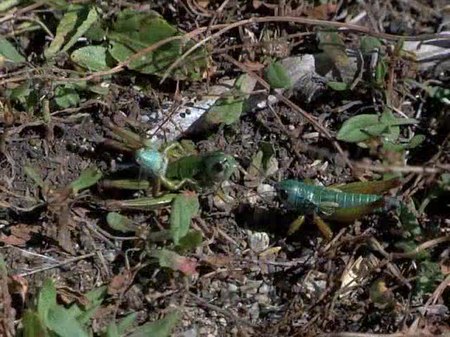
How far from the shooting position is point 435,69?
309 centimetres

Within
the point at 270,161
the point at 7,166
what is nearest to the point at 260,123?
the point at 270,161

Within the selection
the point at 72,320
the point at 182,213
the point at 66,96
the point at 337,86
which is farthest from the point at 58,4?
the point at 72,320

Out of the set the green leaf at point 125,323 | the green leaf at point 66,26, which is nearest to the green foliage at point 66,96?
the green leaf at point 66,26

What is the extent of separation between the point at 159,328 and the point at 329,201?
0.61 meters

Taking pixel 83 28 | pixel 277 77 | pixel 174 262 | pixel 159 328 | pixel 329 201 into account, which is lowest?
pixel 159 328

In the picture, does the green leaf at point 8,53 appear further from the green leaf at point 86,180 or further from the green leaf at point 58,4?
the green leaf at point 86,180

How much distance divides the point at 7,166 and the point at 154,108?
0.48m

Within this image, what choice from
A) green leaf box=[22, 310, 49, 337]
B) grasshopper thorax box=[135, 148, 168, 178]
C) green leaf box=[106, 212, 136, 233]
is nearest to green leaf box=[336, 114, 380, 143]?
grasshopper thorax box=[135, 148, 168, 178]

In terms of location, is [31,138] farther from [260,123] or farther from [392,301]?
[392,301]

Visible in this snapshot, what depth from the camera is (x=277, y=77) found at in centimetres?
296

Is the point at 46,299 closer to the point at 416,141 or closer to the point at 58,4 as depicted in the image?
the point at 58,4

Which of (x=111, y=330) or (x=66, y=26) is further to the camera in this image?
(x=66, y=26)

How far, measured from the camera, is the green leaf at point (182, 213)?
271cm

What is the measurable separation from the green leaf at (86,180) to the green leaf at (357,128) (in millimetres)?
743
